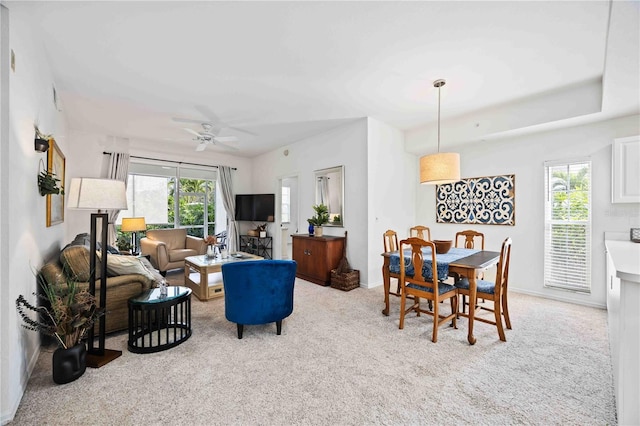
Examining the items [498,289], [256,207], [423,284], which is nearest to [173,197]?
[256,207]

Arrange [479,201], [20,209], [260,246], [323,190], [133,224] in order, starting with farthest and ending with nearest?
1. [260,246]
2. [133,224]
3. [323,190]
4. [479,201]
5. [20,209]

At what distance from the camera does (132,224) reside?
5391mm

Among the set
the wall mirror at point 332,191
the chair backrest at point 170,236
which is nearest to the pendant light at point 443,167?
the wall mirror at point 332,191

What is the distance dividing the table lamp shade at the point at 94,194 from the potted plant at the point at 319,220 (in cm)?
308

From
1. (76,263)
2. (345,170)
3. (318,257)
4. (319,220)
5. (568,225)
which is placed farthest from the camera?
(319,220)

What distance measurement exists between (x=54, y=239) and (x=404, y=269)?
414 cm

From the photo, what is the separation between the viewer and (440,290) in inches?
111

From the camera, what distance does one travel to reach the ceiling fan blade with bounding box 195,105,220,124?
13.3 ft

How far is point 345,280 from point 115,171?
4933 mm

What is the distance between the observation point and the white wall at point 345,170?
456 cm

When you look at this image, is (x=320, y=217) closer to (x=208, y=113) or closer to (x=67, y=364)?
(x=208, y=113)

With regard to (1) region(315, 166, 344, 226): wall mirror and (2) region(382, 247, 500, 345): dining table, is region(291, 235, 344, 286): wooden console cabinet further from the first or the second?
(2) region(382, 247, 500, 345): dining table

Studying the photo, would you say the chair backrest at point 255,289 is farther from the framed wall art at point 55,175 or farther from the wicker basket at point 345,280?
the framed wall art at point 55,175

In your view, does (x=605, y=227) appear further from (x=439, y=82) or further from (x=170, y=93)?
(x=170, y=93)
